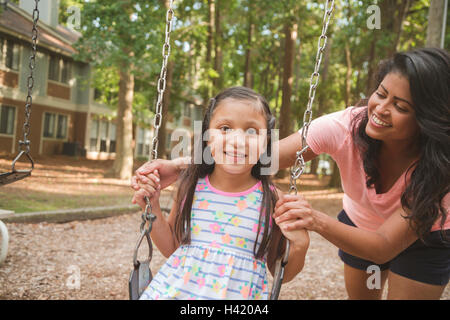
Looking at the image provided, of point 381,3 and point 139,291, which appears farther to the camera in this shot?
point 381,3

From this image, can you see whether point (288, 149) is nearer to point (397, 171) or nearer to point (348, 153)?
point (348, 153)

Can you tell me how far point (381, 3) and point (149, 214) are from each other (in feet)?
37.7

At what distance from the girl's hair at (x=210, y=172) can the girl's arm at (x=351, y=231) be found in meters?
0.25

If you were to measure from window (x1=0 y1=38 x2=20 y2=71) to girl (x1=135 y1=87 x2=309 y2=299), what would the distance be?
1631 cm

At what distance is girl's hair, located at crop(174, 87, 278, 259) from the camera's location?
184 centimetres

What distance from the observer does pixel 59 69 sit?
19125mm

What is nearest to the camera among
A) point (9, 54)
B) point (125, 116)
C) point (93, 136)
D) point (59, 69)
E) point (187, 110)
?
point (125, 116)

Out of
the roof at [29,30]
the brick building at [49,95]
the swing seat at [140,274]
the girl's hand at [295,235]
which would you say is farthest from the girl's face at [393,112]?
the roof at [29,30]

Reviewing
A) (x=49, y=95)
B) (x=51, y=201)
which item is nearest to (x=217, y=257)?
(x=51, y=201)

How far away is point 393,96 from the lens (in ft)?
5.59

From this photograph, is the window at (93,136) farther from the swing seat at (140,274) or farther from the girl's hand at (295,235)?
the girl's hand at (295,235)

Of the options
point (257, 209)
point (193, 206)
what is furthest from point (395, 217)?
point (193, 206)

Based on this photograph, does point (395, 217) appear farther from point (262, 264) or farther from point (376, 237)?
point (262, 264)

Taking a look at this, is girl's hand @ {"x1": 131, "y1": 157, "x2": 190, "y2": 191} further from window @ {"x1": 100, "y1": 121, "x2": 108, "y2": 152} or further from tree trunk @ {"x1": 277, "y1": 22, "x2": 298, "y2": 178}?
window @ {"x1": 100, "y1": 121, "x2": 108, "y2": 152}
